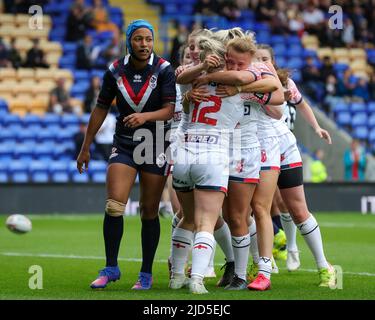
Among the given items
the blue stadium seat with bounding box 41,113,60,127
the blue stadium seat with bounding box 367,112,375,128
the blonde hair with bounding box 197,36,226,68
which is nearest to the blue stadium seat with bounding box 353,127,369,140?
the blue stadium seat with bounding box 367,112,375,128

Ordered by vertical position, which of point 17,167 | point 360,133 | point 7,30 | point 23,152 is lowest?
point 17,167

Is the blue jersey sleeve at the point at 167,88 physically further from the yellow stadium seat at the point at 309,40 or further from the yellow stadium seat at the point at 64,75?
the yellow stadium seat at the point at 309,40

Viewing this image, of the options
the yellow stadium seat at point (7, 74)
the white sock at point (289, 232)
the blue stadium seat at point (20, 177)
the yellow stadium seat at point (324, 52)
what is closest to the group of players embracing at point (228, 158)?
the white sock at point (289, 232)

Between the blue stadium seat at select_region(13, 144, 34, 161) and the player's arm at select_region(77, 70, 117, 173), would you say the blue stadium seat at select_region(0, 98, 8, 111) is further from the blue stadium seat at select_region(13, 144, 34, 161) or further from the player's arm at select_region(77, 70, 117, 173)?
the player's arm at select_region(77, 70, 117, 173)

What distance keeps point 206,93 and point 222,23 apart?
56.4 ft

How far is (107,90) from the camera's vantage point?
28.7 ft

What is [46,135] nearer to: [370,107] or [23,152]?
[23,152]

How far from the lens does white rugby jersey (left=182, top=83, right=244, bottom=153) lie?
805cm

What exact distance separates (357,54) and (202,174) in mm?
20516

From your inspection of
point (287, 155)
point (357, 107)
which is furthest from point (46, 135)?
point (287, 155)

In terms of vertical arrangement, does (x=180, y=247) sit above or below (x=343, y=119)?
below

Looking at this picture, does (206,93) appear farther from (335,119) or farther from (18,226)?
(335,119)

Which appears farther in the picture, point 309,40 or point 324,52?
point 309,40

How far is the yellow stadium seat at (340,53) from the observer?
27.7 m
